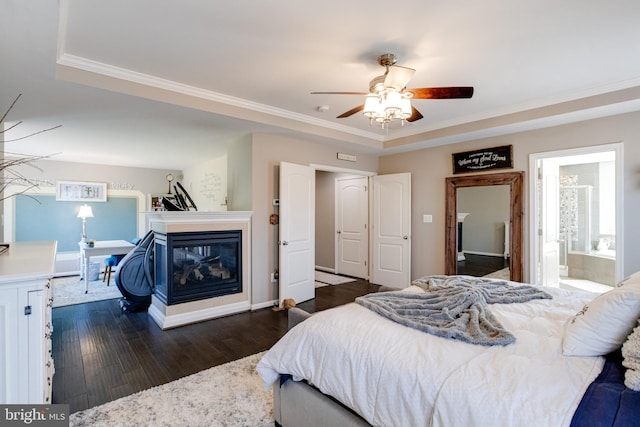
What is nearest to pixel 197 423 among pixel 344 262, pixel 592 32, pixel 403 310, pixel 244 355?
pixel 244 355

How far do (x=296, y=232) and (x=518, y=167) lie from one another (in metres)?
3.18

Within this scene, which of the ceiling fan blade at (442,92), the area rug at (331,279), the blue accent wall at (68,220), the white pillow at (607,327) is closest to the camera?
the white pillow at (607,327)

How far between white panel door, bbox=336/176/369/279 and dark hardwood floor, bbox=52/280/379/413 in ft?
6.41

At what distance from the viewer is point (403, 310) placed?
5.92ft

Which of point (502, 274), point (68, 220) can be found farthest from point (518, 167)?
point (68, 220)

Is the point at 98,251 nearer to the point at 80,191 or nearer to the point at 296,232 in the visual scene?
the point at 80,191

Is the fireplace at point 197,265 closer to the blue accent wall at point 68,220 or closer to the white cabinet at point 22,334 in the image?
the white cabinet at point 22,334

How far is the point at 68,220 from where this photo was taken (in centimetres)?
633

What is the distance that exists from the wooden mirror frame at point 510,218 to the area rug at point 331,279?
1926 mm

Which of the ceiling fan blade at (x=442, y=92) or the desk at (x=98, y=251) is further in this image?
the desk at (x=98, y=251)

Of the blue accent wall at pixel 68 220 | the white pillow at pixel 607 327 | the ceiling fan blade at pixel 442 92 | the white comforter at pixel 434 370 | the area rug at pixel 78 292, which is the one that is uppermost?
the ceiling fan blade at pixel 442 92

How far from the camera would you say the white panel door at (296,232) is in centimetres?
435

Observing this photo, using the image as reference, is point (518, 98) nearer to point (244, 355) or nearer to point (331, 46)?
point (331, 46)

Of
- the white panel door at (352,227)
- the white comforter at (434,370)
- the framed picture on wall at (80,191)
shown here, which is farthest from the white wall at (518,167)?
the framed picture on wall at (80,191)
